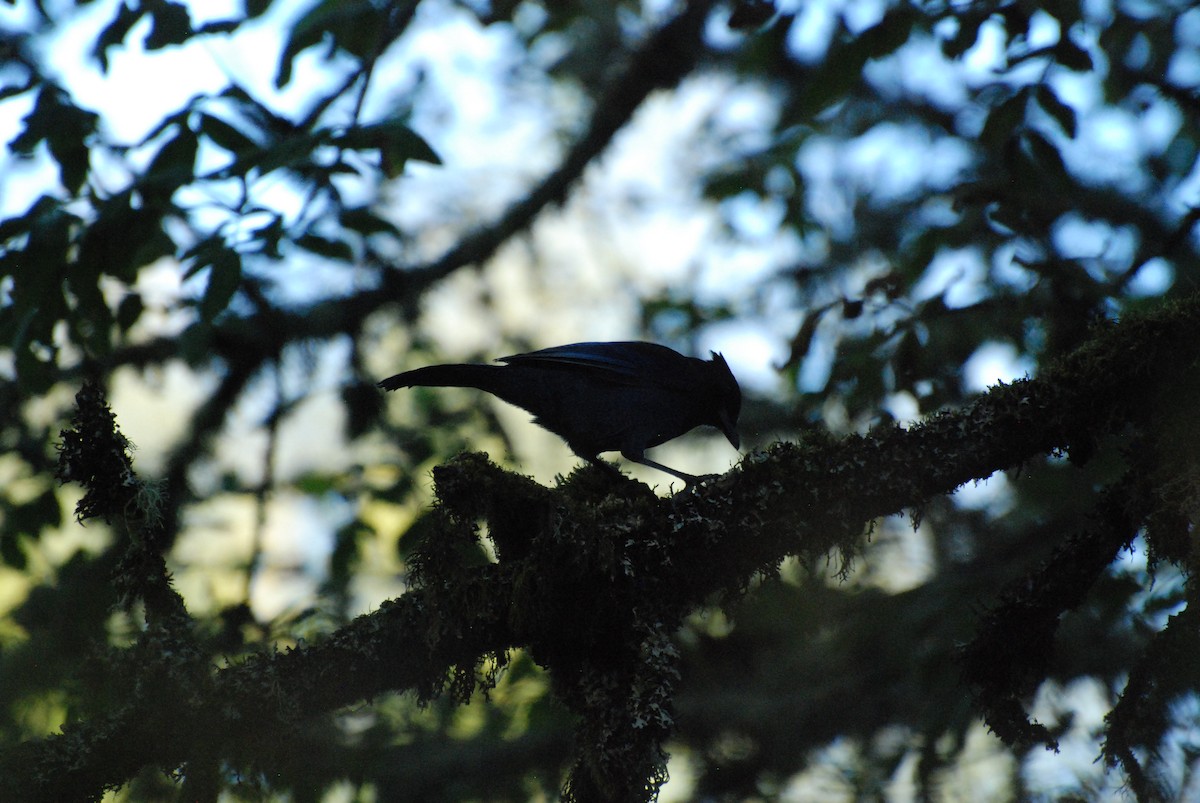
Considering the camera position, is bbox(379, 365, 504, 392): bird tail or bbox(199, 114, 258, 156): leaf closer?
bbox(199, 114, 258, 156): leaf

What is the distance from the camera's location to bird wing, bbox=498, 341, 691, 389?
16.1ft

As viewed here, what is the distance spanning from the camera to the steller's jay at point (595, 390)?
4.80 meters

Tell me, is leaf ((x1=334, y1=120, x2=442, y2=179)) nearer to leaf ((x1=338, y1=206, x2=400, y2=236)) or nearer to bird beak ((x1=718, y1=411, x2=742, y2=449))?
leaf ((x1=338, y1=206, x2=400, y2=236))

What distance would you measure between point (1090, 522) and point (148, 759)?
3.14 meters

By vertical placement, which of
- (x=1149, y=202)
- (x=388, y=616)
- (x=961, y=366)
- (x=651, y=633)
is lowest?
(x=651, y=633)

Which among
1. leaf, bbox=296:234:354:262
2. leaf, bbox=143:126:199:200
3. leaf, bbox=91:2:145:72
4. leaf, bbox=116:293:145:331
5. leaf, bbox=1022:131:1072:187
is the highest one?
leaf, bbox=91:2:145:72

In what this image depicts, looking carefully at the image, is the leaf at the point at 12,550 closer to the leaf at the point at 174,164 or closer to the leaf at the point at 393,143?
the leaf at the point at 174,164

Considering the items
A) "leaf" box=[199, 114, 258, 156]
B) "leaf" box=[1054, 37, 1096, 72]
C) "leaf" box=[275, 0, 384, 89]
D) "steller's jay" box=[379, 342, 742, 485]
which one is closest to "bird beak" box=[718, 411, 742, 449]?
"steller's jay" box=[379, 342, 742, 485]

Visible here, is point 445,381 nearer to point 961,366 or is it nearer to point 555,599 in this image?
point 555,599

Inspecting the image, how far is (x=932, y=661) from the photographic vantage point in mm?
4637

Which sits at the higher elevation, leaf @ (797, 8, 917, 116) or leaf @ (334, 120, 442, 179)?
leaf @ (334, 120, 442, 179)

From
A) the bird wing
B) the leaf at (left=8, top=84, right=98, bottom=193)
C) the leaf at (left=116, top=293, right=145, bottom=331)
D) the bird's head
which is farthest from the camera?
the bird's head

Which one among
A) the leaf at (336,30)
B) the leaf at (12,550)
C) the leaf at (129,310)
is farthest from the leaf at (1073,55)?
the leaf at (12,550)

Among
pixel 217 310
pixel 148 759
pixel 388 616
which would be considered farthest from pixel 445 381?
pixel 148 759
